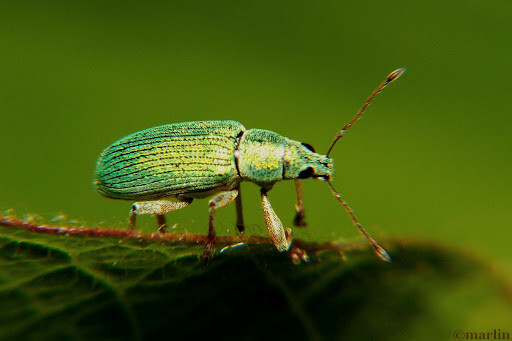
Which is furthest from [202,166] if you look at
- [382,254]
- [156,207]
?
[382,254]

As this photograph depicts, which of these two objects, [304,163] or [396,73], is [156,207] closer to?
[304,163]

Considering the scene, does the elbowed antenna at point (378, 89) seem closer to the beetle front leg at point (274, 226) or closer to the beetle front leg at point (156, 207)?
the beetle front leg at point (274, 226)

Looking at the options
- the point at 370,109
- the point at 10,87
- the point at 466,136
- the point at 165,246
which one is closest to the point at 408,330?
the point at 165,246

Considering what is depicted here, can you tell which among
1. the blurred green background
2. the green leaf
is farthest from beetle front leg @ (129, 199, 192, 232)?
the green leaf

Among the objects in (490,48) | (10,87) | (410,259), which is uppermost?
(10,87)

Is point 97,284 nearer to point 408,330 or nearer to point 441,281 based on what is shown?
point 408,330

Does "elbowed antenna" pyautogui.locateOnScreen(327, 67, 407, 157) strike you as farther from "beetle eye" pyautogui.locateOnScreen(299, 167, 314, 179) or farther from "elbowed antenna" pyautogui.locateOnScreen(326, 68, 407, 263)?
"beetle eye" pyautogui.locateOnScreen(299, 167, 314, 179)

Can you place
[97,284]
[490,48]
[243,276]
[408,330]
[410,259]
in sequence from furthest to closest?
[490,48] → [410,259] → [408,330] → [243,276] → [97,284]
